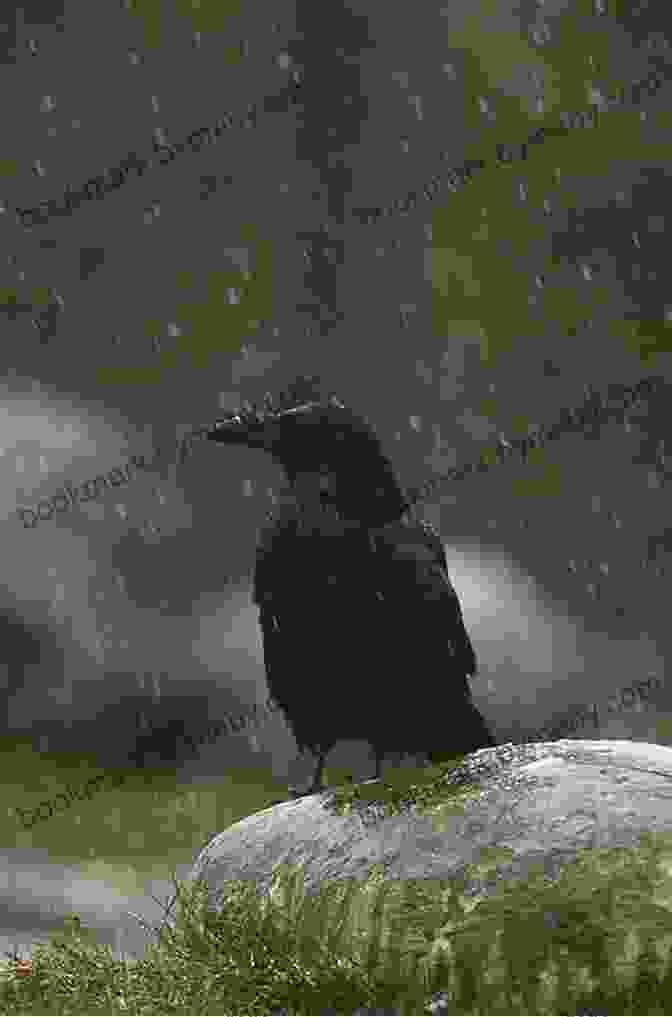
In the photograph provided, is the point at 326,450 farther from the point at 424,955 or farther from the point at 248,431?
the point at 424,955

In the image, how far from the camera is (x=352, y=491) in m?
6.77

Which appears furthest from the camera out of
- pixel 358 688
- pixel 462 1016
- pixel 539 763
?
pixel 358 688

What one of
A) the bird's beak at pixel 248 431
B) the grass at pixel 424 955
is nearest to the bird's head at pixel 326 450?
the bird's beak at pixel 248 431

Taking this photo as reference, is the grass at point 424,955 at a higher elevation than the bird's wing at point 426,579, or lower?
lower

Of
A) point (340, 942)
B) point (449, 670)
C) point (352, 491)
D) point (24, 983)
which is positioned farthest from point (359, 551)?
point (24, 983)

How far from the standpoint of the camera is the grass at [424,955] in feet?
19.0

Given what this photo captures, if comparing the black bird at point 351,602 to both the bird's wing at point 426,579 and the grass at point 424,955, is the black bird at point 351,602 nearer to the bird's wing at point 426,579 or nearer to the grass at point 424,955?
the bird's wing at point 426,579

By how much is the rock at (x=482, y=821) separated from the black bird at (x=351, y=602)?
1.18 feet

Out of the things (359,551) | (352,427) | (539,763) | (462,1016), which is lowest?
(462,1016)

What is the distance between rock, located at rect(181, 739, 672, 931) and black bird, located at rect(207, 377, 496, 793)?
36cm

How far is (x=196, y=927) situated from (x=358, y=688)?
1431 mm

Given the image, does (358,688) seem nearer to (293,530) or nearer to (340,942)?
(293,530)

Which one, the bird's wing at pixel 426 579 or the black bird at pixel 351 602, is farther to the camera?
the bird's wing at pixel 426 579

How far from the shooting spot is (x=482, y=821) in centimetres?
632
